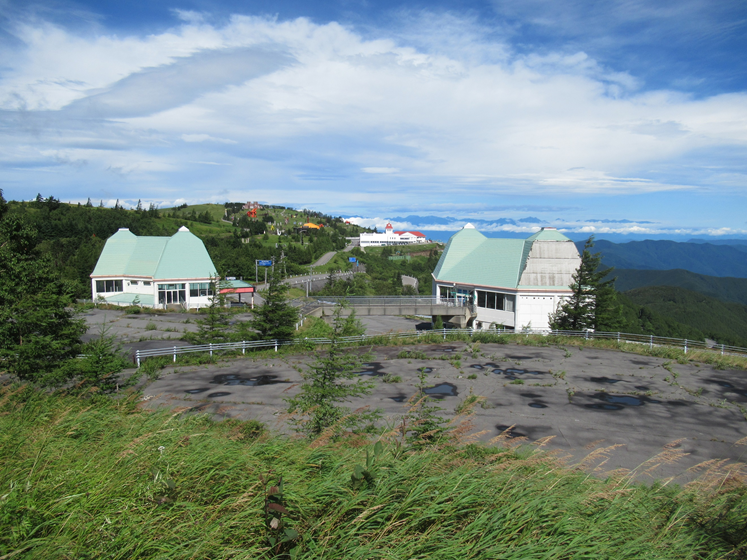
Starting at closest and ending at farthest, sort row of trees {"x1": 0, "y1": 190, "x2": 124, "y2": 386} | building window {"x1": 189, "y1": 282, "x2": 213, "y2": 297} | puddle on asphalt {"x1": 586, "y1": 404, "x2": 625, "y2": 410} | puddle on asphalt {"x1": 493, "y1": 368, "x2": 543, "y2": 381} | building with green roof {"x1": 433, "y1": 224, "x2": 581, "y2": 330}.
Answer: row of trees {"x1": 0, "y1": 190, "x2": 124, "y2": 386}, puddle on asphalt {"x1": 586, "y1": 404, "x2": 625, "y2": 410}, puddle on asphalt {"x1": 493, "y1": 368, "x2": 543, "y2": 381}, building with green roof {"x1": 433, "y1": 224, "x2": 581, "y2": 330}, building window {"x1": 189, "y1": 282, "x2": 213, "y2": 297}

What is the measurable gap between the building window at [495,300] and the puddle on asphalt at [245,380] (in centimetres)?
2620

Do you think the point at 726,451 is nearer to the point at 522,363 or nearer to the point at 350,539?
the point at 522,363

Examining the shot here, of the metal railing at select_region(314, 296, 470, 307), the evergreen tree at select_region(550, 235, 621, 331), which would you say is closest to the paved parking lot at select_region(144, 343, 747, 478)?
the evergreen tree at select_region(550, 235, 621, 331)

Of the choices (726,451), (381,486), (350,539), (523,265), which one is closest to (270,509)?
(350,539)

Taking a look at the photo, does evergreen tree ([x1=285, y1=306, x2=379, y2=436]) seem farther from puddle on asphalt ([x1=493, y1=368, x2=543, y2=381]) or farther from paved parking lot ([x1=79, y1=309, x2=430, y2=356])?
paved parking lot ([x1=79, y1=309, x2=430, y2=356])

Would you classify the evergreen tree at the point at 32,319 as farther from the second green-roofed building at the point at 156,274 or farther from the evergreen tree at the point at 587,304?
the evergreen tree at the point at 587,304

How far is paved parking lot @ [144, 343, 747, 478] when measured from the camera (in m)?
13.9

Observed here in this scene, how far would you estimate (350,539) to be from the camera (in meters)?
3.59

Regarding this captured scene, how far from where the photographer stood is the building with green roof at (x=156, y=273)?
4984cm

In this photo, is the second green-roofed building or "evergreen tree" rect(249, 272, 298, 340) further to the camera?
the second green-roofed building

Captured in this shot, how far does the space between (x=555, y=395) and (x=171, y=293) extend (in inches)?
1751

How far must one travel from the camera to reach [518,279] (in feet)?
131

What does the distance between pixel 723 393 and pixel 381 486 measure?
2264 cm

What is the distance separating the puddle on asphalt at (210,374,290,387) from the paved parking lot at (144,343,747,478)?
0.05 meters
